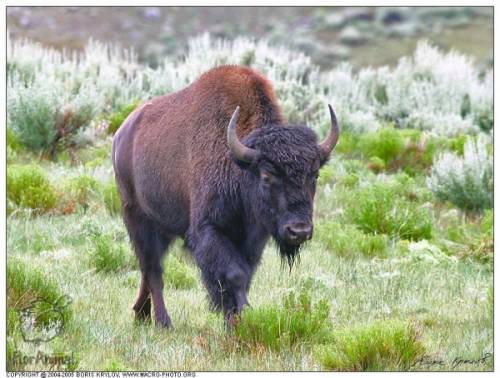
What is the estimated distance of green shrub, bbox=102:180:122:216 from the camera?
11.9 metres

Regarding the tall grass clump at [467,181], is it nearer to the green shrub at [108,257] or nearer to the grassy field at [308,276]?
the grassy field at [308,276]

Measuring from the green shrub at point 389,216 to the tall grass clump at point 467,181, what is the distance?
1.42m

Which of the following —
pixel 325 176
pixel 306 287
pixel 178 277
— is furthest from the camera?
pixel 325 176

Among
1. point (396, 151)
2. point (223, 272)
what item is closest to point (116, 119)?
point (396, 151)

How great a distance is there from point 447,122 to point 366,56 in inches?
1136

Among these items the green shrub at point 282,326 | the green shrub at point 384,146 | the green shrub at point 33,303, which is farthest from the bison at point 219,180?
the green shrub at point 384,146

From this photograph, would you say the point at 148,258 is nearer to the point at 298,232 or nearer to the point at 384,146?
the point at 298,232

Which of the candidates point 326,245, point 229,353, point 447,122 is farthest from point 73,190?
point 447,122

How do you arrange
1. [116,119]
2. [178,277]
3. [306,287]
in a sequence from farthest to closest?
[116,119], [178,277], [306,287]

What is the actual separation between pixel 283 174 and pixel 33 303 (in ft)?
7.26

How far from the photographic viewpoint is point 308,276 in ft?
30.2

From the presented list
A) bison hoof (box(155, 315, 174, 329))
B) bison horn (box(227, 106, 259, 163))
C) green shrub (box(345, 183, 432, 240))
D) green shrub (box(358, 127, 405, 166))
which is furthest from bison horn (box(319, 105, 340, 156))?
green shrub (box(358, 127, 405, 166))

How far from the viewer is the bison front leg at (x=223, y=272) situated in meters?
7.14

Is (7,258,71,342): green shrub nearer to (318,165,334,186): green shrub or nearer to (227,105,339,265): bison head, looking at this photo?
(227,105,339,265): bison head
